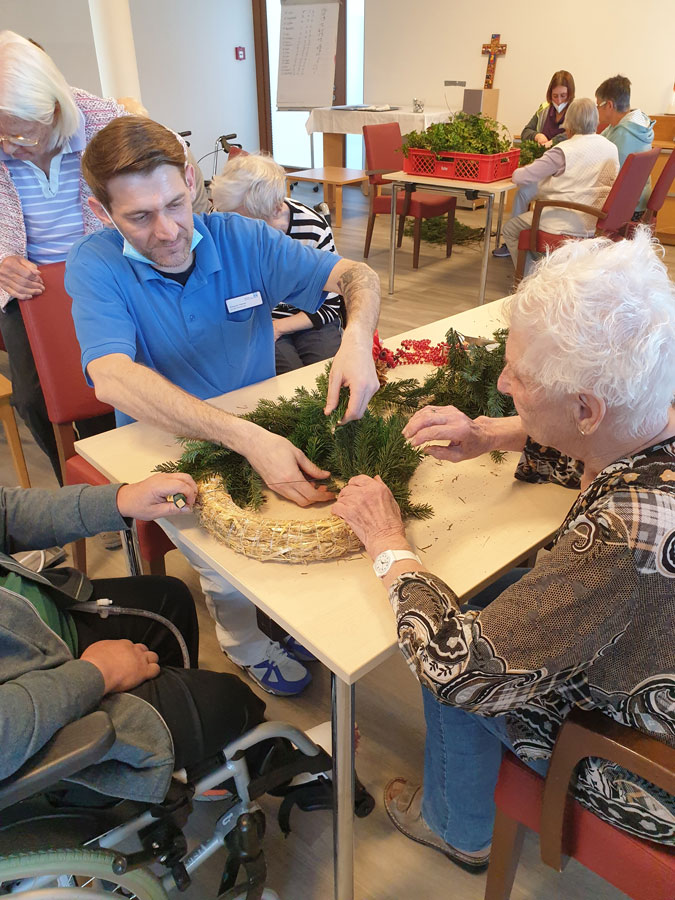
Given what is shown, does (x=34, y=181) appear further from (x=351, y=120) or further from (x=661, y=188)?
(x=351, y=120)

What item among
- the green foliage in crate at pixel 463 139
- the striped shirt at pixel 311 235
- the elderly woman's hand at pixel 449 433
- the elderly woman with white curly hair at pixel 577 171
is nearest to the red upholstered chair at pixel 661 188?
the elderly woman with white curly hair at pixel 577 171

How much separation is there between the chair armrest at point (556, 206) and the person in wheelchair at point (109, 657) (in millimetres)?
4030

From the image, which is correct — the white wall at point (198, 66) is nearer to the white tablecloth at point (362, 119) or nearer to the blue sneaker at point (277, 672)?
the white tablecloth at point (362, 119)

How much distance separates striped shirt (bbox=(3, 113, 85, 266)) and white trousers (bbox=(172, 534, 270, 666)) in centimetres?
150

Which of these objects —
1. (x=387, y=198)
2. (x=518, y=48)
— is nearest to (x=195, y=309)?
(x=387, y=198)

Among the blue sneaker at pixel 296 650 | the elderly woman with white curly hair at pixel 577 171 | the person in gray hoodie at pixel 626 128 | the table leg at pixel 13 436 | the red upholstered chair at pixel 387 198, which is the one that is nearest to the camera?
the blue sneaker at pixel 296 650

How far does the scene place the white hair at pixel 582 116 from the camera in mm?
4422

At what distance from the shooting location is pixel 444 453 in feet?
4.53

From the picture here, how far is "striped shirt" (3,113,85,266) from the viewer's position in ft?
7.88

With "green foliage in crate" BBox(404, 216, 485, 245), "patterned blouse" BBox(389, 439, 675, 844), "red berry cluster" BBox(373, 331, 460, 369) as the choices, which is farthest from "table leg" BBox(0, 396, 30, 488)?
"green foliage in crate" BBox(404, 216, 485, 245)

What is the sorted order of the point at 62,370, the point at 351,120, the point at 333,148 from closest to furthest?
the point at 62,370 → the point at 351,120 → the point at 333,148

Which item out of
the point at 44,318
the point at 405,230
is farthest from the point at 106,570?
the point at 405,230

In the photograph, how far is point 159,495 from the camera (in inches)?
49.1

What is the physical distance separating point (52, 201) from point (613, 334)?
7.59ft
